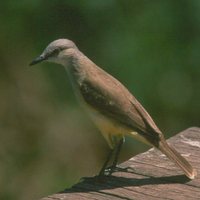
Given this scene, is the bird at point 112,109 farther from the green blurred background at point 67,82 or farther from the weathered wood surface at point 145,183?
the green blurred background at point 67,82

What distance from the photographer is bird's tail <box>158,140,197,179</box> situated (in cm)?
709

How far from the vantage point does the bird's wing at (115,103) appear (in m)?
7.78

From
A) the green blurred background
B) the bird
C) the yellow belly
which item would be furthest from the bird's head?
the green blurred background

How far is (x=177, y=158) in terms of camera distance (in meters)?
7.30

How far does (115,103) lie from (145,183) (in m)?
1.01

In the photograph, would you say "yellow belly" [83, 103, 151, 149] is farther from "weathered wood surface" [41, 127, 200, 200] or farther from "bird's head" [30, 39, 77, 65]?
"bird's head" [30, 39, 77, 65]

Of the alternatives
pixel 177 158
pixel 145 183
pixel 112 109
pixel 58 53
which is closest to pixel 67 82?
pixel 58 53

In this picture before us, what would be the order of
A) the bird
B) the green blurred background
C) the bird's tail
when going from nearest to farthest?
the bird's tail < the bird < the green blurred background

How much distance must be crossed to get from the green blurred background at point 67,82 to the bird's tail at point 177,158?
4217 millimetres

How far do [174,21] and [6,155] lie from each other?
2185 mm

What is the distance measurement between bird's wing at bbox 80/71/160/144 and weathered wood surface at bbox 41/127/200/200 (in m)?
0.23

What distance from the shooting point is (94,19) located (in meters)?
12.1

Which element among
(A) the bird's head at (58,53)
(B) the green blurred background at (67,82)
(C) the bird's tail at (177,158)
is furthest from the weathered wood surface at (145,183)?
(B) the green blurred background at (67,82)

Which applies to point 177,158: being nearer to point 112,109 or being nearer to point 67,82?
point 112,109
